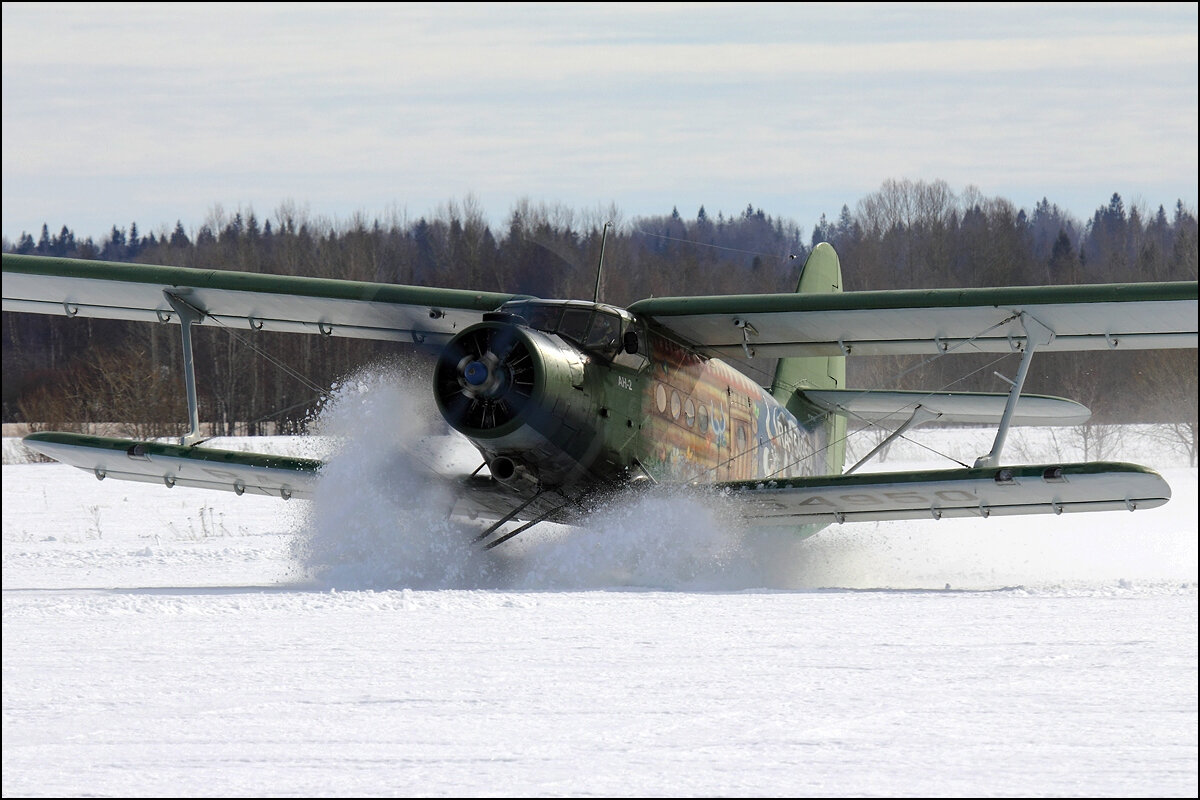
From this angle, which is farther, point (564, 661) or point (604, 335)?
point (604, 335)

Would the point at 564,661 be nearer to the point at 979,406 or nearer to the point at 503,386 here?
the point at 503,386

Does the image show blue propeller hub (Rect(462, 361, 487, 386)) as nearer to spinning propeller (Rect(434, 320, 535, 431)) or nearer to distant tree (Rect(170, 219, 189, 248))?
spinning propeller (Rect(434, 320, 535, 431))

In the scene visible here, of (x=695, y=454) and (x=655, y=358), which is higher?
(x=655, y=358)

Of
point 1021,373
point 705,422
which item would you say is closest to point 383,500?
point 705,422

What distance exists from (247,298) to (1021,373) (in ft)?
26.9

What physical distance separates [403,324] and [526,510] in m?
2.77

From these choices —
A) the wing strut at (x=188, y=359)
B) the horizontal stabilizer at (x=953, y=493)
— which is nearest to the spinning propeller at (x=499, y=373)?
the horizontal stabilizer at (x=953, y=493)

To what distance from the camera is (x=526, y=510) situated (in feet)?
43.4

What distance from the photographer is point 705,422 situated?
14414mm

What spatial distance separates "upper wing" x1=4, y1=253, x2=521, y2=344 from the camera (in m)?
13.8

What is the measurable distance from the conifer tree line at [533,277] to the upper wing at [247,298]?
13842 millimetres

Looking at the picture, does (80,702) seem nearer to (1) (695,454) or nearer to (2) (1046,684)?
(2) (1046,684)

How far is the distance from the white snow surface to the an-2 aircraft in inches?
29.3

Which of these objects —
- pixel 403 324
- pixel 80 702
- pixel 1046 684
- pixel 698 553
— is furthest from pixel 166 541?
pixel 1046 684
